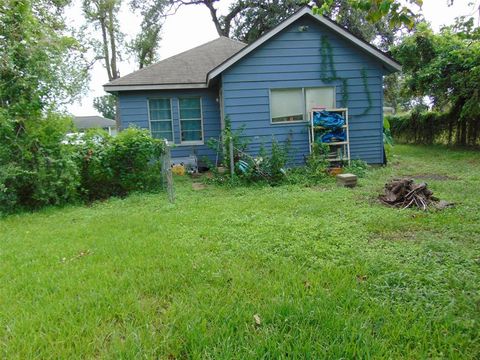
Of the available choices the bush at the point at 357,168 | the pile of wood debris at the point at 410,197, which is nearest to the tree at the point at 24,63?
the pile of wood debris at the point at 410,197

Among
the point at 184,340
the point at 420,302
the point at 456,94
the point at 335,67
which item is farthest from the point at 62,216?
the point at 456,94

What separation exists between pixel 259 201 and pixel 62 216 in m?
3.41

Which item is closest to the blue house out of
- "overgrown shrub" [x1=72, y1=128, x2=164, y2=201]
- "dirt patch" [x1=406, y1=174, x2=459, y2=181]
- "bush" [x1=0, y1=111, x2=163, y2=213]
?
"dirt patch" [x1=406, y1=174, x2=459, y2=181]

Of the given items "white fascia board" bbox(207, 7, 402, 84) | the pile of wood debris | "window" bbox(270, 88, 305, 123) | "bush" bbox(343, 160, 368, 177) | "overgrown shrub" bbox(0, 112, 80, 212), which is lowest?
the pile of wood debris

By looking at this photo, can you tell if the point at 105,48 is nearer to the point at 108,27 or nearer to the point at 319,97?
the point at 108,27

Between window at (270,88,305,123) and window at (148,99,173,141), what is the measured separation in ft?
11.5

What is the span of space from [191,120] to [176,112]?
548mm

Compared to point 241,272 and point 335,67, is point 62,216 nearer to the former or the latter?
point 241,272

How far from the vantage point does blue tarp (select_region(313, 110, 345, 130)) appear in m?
8.90

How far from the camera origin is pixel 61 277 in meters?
2.94

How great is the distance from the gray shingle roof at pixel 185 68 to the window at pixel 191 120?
714 mm

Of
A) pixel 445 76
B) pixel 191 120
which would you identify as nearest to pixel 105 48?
pixel 191 120

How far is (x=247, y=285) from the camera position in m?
2.63

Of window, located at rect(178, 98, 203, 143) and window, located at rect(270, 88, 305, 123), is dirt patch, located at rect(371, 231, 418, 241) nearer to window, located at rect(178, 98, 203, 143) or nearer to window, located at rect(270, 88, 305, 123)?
window, located at rect(270, 88, 305, 123)
